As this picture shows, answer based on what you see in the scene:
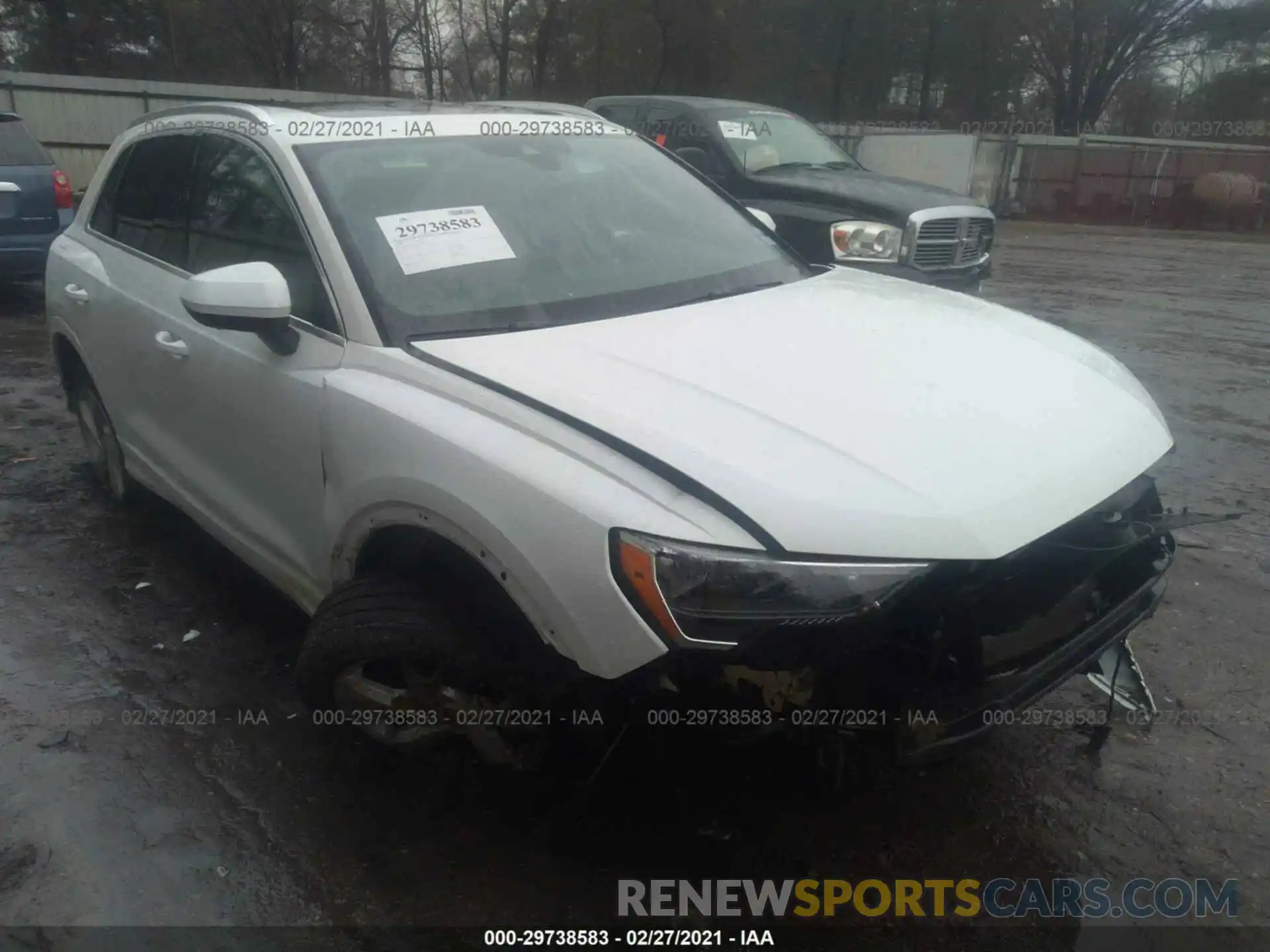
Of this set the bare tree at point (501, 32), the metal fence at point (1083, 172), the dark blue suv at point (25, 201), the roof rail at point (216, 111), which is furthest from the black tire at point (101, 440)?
the bare tree at point (501, 32)

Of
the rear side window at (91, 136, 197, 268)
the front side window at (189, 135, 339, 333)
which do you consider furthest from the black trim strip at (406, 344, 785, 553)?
the rear side window at (91, 136, 197, 268)

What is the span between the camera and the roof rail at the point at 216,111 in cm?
318

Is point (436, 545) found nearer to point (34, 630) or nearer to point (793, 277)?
point (793, 277)

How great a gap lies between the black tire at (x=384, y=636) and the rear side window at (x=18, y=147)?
322 inches

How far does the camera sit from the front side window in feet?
9.14

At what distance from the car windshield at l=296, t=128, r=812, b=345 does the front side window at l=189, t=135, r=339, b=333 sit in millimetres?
139

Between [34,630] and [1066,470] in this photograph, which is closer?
[1066,470]

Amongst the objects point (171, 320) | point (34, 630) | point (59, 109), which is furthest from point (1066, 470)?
point (59, 109)

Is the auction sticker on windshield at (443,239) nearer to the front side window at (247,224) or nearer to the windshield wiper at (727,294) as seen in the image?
the front side window at (247,224)

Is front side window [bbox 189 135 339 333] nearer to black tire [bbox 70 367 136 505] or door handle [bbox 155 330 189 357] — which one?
door handle [bbox 155 330 189 357]

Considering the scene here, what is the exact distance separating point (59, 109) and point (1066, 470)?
22.9 m

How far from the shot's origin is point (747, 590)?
6.27ft

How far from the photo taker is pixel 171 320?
3.39 m

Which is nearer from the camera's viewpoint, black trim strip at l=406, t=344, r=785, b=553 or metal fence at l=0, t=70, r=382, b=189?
black trim strip at l=406, t=344, r=785, b=553
